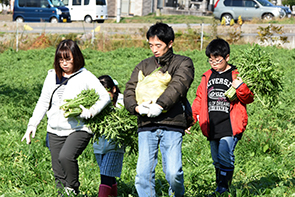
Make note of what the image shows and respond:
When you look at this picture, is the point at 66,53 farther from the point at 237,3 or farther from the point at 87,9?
the point at 87,9

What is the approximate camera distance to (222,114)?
4320mm

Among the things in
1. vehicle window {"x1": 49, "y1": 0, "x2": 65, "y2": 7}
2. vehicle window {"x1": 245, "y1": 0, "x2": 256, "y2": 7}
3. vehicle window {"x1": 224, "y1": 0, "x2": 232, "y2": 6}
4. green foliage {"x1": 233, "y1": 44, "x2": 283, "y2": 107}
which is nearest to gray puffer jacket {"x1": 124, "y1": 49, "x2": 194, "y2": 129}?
green foliage {"x1": 233, "y1": 44, "x2": 283, "y2": 107}

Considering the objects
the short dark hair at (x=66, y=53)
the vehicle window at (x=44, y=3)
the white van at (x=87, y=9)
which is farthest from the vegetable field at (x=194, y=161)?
the white van at (x=87, y=9)

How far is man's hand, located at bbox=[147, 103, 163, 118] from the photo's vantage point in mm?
3420

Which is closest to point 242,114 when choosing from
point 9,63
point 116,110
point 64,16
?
point 116,110

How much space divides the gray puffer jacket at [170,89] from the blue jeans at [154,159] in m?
0.11

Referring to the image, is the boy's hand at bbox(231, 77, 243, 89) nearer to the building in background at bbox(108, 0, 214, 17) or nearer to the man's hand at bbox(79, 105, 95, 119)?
the man's hand at bbox(79, 105, 95, 119)

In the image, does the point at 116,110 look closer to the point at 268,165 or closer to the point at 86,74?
the point at 86,74

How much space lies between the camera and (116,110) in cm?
416

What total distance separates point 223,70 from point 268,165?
67.8 inches

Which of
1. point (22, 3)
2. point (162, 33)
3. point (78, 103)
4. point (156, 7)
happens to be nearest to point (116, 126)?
point (78, 103)

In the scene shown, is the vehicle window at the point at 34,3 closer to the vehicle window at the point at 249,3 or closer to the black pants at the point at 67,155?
the vehicle window at the point at 249,3

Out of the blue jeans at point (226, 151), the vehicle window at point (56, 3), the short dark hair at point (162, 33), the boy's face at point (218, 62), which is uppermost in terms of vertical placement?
the vehicle window at point (56, 3)

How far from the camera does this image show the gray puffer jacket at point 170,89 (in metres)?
3.52
